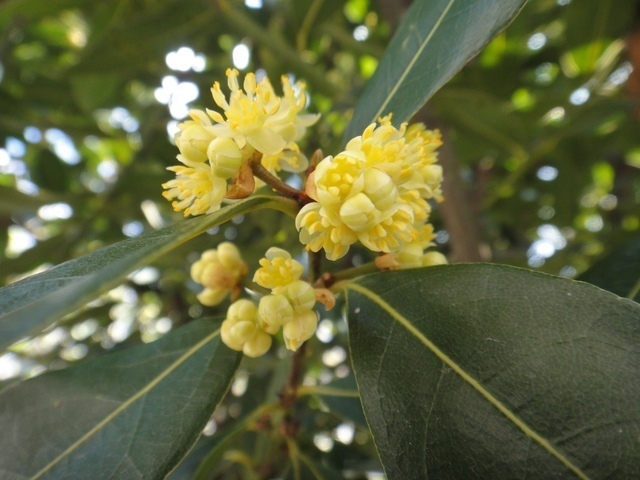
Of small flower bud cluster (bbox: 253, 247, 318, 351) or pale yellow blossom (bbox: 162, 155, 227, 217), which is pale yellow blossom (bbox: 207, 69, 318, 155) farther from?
small flower bud cluster (bbox: 253, 247, 318, 351)

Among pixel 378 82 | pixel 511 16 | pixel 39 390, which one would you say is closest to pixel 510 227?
pixel 378 82

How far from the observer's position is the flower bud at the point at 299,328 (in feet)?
2.80

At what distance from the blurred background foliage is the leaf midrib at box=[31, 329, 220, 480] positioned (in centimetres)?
40

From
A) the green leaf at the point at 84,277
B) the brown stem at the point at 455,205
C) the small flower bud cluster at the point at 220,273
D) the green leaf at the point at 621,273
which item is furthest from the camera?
the brown stem at the point at 455,205

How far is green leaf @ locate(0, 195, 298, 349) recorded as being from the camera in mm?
509

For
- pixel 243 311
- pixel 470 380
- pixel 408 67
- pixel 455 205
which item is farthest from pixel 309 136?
pixel 470 380

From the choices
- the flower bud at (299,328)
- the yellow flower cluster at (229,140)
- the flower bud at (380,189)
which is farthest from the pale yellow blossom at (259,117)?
the flower bud at (299,328)

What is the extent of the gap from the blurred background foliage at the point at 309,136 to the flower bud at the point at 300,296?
0.55 meters

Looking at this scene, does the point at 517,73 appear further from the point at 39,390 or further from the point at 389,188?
the point at 39,390

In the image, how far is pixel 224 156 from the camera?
78 cm

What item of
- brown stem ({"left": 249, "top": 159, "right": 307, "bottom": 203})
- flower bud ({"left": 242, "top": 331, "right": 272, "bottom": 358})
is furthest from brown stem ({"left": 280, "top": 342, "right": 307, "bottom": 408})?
brown stem ({"left": 249, "top": 159, "right": 307, "bottom": 203})

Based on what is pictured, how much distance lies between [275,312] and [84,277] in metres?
0.29

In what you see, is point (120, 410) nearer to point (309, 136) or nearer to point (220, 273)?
point (220, 273)

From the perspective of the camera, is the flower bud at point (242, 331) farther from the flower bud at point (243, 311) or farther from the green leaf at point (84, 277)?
the green leaf at point (84, 277)
